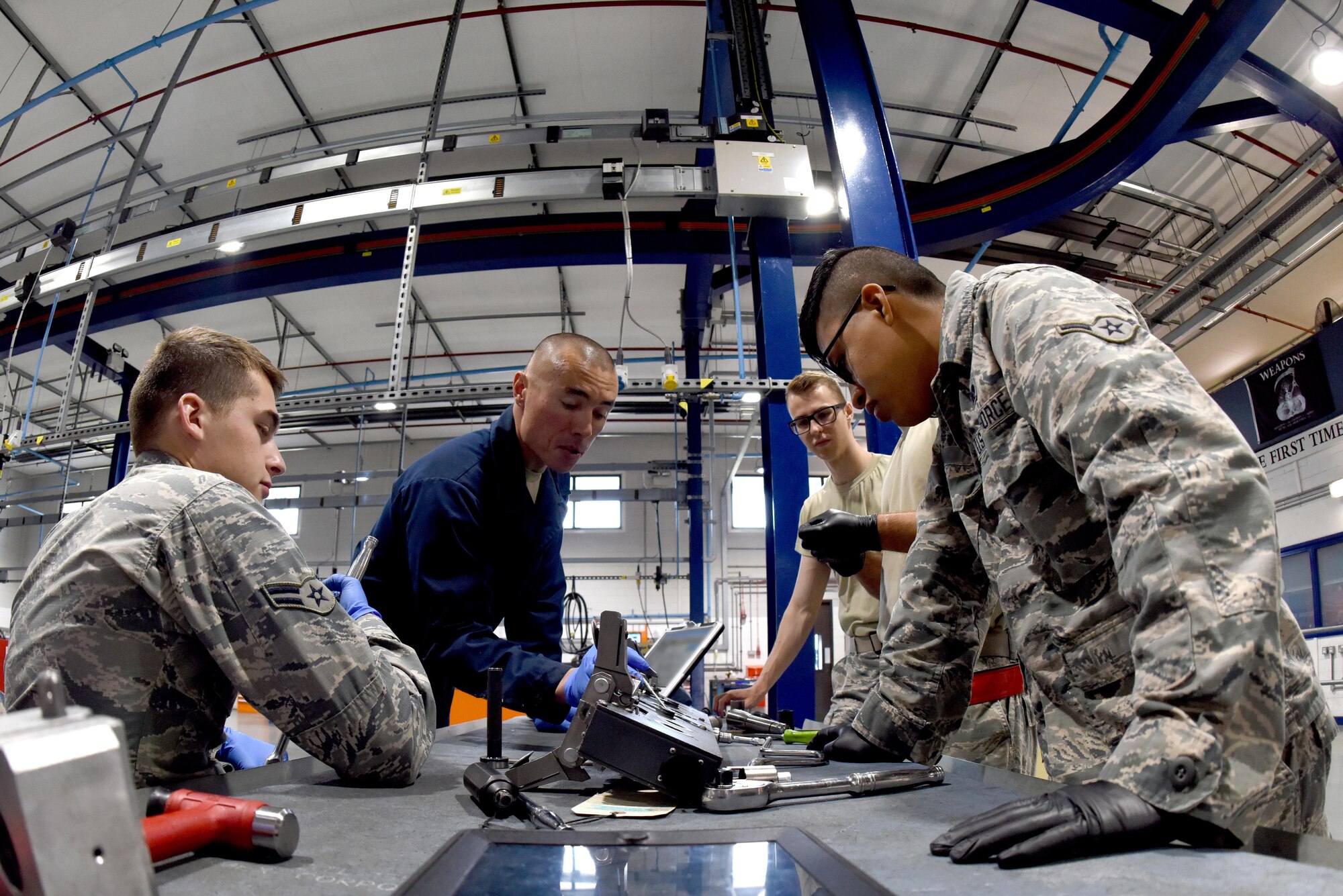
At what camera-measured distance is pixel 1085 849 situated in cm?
54

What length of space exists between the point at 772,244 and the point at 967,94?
2.58 meters

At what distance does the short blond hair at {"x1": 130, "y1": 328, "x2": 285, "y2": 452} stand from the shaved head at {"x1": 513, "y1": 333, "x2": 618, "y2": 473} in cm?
74

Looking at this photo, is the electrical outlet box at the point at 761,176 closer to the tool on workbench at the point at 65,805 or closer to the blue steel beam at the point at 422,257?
the blue steel beam at the point at 422,257

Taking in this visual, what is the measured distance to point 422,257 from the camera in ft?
15.5

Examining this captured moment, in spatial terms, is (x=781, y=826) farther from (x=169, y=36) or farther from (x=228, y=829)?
(x=169, y=36)

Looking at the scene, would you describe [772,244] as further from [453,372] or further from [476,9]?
[453,372]

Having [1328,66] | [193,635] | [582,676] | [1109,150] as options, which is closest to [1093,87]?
[1109,150]

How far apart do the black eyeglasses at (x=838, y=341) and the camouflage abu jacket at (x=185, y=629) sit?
2.90ft

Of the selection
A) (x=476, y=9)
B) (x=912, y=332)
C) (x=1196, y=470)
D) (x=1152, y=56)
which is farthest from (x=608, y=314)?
(x=1196, y=470)

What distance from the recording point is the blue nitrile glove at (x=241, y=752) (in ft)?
4.21

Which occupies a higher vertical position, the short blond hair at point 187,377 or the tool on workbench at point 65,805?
the short blond hair at point 187,377

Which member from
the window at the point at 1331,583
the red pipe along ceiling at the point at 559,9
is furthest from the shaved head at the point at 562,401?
the window at the point at 1331,583

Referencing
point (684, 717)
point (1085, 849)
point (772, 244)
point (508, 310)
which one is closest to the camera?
point (1085, 849)

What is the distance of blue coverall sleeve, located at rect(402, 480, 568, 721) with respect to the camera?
4.47ft
